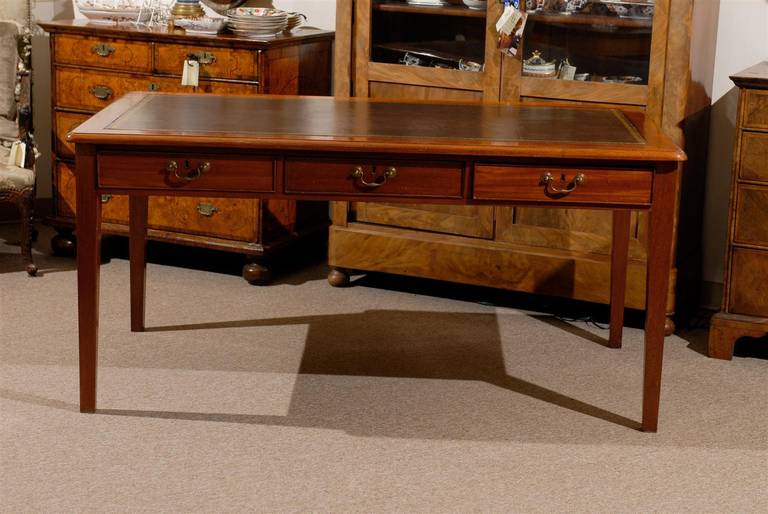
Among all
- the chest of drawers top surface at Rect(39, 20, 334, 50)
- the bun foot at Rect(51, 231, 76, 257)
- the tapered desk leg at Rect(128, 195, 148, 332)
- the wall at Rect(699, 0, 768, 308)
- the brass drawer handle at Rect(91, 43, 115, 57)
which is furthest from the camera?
the bun foot at Rect(51, 231, 76, 257)

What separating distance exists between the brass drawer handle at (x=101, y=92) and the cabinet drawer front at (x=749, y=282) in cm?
259

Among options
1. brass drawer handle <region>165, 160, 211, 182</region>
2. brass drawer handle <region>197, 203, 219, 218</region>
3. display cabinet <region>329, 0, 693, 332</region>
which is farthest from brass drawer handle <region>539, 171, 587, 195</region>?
brass drawer handle <region>197, 203, 219, 218</region>

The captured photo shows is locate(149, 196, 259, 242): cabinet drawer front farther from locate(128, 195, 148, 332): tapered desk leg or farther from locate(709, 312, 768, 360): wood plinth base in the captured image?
locate(709, 312, 768, 360): wood plinth base

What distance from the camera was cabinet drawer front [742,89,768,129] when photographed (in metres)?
3.81

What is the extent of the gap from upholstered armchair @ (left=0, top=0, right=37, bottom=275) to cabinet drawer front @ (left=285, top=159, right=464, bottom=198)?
194 cm

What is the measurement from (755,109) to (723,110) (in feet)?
1.97

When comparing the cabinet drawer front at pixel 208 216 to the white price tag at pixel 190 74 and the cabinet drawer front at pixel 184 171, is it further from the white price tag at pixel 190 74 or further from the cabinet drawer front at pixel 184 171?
the cabinet drawer front at pixel 184 171

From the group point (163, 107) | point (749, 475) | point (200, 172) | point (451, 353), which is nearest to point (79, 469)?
point (200, 172)

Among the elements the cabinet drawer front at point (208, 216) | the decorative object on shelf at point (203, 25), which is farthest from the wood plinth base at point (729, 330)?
the decorative object on shelf at point (203, 25)

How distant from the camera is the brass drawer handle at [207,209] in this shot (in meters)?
4.76

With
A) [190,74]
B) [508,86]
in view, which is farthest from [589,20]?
[190,74]

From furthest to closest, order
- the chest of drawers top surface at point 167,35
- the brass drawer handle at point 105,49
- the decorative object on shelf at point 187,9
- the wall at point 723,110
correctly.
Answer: the decorative object on shelf at point 187,9, the brass drawer handle at point 105,49, the chest of drawers top surface at point 167,35, the wall at point 723,110

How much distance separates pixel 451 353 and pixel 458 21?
1.28 metres

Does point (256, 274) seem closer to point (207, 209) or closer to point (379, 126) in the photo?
point (207, 209)
